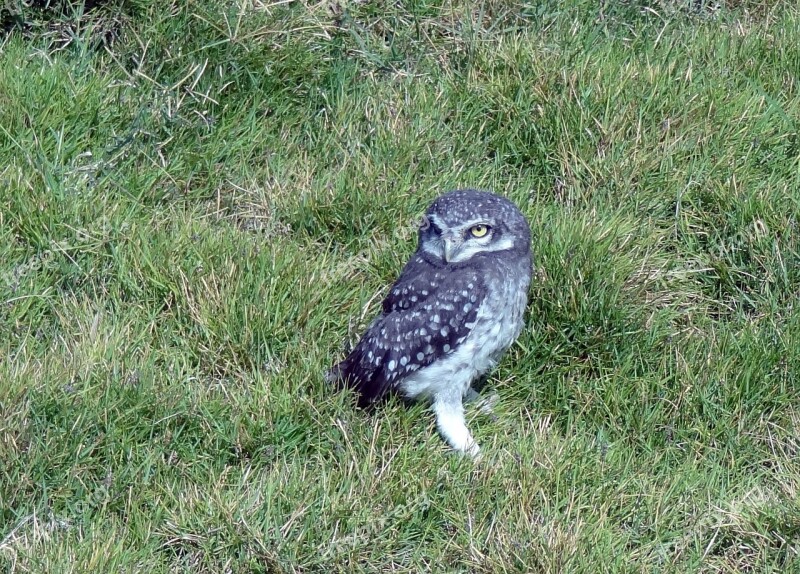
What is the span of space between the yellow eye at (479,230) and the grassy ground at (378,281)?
436 millimetres

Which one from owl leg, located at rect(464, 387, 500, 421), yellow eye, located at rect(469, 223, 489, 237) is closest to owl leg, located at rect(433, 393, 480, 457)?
owl leg, located at rect(464, 387, 500, 421)

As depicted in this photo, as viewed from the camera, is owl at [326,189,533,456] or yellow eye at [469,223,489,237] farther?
yellow eye at [469,223,489,237]

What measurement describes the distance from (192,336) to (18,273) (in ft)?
2.84

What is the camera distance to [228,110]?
18.6 ft

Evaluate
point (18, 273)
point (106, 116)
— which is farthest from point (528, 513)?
point (106, 116)

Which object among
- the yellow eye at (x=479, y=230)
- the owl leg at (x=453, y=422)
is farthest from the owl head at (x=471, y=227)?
the owl leg at (x=453, y=422)

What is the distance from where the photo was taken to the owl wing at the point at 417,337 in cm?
448

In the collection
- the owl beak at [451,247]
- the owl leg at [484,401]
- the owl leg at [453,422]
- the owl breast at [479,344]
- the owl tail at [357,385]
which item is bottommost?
the owl leg at [484,401]

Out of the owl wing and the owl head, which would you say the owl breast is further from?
the owl head

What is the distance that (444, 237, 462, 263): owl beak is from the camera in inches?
181

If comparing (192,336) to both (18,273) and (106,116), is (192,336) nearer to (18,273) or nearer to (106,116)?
(18,273)

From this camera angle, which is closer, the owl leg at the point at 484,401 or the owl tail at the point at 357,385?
the owl tail at the point at 357,385

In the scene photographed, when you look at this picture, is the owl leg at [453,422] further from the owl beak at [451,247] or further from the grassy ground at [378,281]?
the owl beak at [451,247]

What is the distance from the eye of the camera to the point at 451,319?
4520 millimetres
